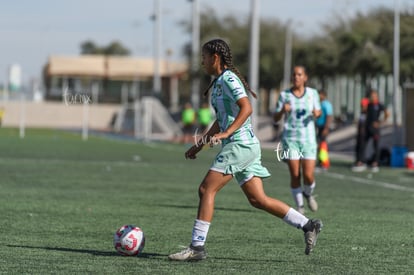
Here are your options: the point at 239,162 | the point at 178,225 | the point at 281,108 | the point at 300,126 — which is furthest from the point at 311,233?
the point at 300,126

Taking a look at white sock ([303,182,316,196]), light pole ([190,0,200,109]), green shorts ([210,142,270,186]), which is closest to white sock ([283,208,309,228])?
green shorts ([210,142,270,186])

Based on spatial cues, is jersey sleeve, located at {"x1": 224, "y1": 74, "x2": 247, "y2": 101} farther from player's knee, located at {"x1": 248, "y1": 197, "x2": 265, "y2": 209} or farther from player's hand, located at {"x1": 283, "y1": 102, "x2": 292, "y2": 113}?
player's hand, located at {"x1": 283, "y1": 102, "x2": 292, "y2": 113}

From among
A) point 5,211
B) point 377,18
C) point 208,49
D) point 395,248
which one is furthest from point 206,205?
point 377,18

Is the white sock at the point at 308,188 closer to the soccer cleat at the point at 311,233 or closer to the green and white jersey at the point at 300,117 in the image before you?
the green and white jersey at the point at 300,117

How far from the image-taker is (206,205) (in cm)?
996

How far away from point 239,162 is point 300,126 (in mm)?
5365

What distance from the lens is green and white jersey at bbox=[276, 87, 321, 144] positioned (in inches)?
598

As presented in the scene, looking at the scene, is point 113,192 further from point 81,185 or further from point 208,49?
point 208,49

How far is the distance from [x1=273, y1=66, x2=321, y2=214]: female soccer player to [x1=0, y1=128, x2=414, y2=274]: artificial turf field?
1.99ft

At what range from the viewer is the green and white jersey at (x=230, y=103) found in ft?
Answer: 32.4

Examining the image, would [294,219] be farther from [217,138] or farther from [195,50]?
[195,50]

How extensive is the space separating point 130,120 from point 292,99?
58.3 m

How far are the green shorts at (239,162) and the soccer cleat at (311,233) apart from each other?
63 cm

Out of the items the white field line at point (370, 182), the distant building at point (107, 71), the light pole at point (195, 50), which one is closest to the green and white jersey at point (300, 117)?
the white field line at point (370, 182)
